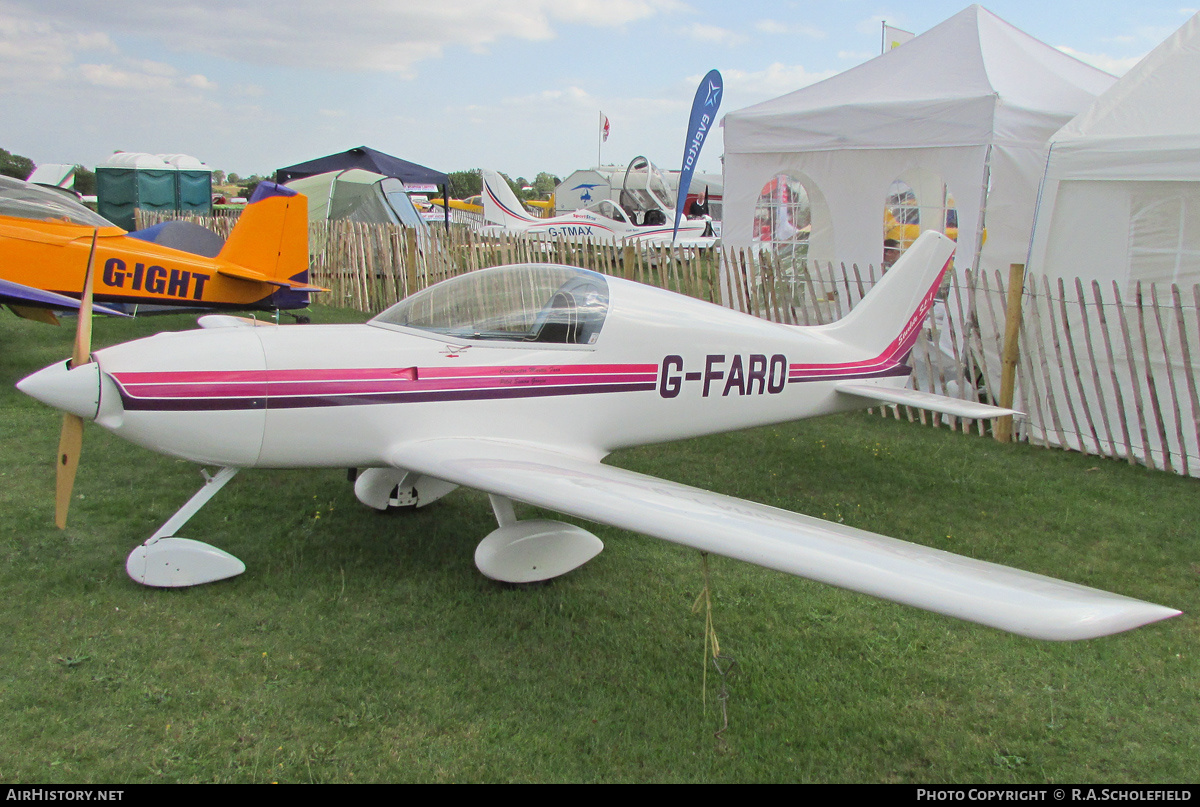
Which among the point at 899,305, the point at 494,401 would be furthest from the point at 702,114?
the point at 494,401

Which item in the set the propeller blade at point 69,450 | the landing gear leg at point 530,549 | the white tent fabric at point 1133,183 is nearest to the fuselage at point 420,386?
the propeller blade at point 69,450

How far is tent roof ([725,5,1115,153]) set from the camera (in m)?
7.71

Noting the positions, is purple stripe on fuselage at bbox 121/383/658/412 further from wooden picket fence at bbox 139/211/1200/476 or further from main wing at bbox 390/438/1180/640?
wooden picket fence at bbox 139/211/1200/476

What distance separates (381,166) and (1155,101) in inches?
628

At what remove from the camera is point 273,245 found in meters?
8.92

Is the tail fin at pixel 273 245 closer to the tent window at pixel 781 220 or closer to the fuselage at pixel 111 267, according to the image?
the fuselage at pixel 111 267

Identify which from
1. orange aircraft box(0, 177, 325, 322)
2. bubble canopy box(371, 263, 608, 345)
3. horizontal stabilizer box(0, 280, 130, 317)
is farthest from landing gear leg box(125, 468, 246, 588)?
orange aircraft box(0, 177, 325, 322)

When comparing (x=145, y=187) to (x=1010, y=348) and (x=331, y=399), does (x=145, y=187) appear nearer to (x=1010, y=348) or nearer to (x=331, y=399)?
(x=331, y=399)

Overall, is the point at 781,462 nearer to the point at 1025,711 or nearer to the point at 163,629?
the point at 1025,711

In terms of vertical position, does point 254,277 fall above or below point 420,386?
above

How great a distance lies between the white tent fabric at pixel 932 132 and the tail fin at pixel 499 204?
49.7ft

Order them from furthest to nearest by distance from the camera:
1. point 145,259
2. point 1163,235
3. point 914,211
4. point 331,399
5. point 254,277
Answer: point 914,211 < point 254,277 < point 145,259 < point 1163,235 < point 331,399

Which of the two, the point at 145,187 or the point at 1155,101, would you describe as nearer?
the point at 1155,101
